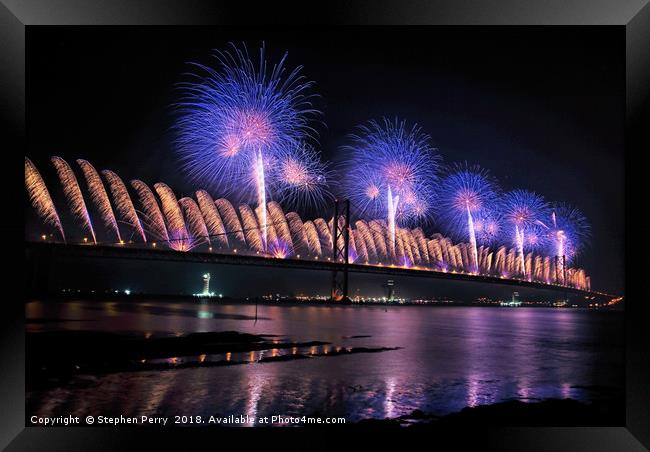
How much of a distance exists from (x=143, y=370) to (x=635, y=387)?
11452 mm

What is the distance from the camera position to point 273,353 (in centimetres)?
2105

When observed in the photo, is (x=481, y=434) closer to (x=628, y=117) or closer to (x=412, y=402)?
(x=412, y=402)

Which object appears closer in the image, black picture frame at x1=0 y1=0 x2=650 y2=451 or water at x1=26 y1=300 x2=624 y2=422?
black picture frame at x1=0 y1=0 x2=650 y2=451

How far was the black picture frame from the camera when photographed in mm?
12209

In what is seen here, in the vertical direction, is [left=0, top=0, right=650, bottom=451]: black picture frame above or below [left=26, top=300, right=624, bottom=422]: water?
above

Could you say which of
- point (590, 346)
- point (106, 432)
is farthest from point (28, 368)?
point (590, 346)
